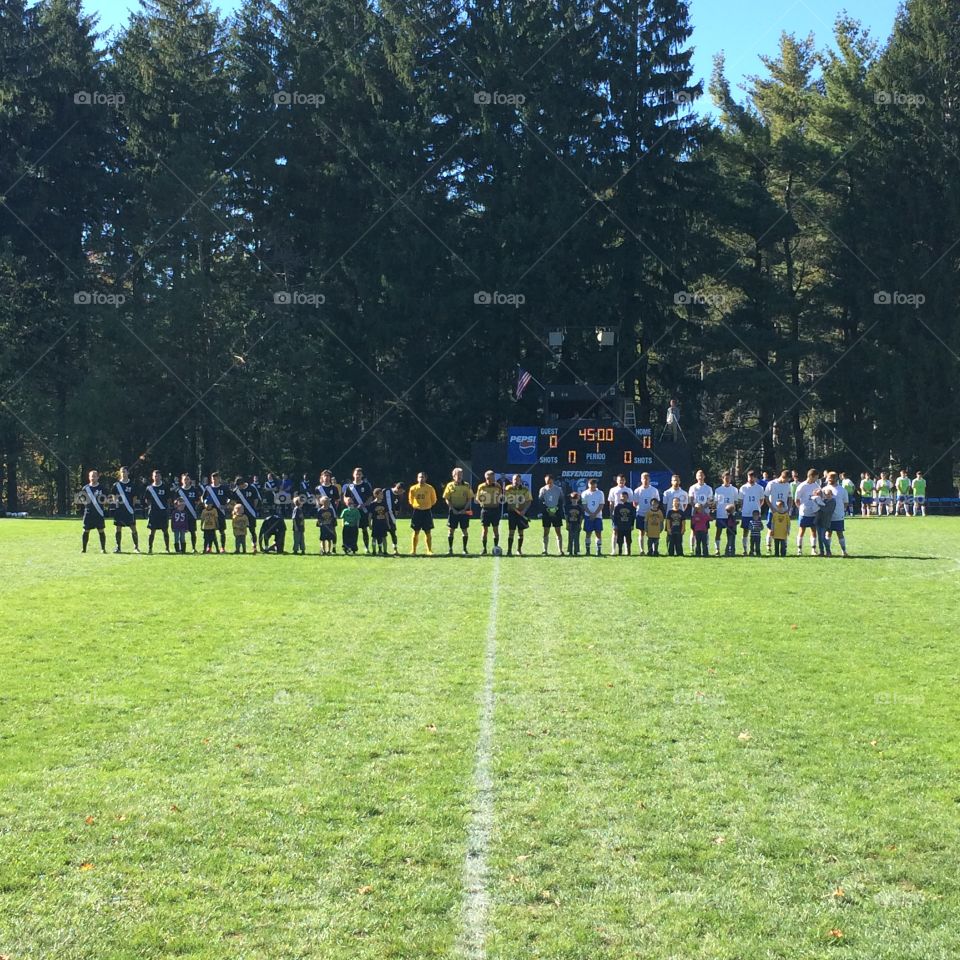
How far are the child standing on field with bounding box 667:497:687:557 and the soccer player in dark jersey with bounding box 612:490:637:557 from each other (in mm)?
792

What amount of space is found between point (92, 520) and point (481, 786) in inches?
794

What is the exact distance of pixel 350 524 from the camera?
24922mm

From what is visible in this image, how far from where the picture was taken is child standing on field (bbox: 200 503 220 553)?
2572 cm

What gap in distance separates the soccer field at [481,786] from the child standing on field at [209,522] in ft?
37.9

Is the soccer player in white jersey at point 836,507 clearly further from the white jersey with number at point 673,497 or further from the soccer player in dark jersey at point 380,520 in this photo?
the soccer player in dark jersey at point 380,520

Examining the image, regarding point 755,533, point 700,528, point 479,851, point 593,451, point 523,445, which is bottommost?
point 479,851

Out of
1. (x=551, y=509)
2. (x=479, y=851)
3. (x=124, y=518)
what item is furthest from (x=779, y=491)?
(x=479, y=851)

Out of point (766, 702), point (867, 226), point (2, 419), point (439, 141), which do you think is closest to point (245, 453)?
point (2, 419)

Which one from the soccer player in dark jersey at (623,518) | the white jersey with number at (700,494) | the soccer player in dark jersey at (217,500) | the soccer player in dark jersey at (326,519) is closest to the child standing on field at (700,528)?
the white jersey with number at (700,494)

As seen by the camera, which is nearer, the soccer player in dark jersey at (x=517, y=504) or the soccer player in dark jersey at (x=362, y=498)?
the soccer player in dark jersey at (x=517, y=504)

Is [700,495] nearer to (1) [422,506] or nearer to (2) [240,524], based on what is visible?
(1) [422,506]

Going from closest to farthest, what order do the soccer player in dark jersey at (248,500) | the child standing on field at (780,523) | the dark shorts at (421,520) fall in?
the child standing on field at (780,523) < the dark shorts at (421,520) < the soccer player in dark jersey at (248,500)

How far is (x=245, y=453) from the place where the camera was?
54.1 meters

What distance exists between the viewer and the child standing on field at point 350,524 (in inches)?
978
